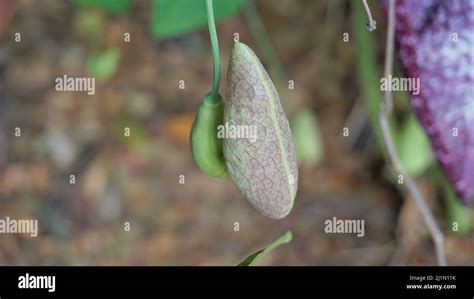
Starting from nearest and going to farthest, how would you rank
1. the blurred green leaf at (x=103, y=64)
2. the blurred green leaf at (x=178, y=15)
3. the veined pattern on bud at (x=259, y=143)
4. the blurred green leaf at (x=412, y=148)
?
the veined pattern on bud at (x=259, y=143) → the blurred green leaf at (x=178, y=15) → the blurred green leaf at (x=412, y=148) → the blurred green leaf at (x=103, y=64)

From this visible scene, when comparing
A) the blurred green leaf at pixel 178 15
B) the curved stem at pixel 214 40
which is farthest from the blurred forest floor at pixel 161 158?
the curved stem at pixel 214 40

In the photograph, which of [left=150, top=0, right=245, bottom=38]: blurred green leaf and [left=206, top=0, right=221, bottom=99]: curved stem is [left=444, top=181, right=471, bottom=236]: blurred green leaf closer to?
[left=150, top=0, right=245, bottom=38]: blurred green leaf

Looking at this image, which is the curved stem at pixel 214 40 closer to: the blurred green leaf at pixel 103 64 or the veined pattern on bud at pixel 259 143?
the veined pattern on bud at pixel 259 143

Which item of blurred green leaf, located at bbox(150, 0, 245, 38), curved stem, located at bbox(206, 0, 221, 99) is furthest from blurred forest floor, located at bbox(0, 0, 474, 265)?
curved stem, located at bbox(206, 0, 221, 99)

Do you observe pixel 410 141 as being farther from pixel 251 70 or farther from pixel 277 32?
pixel 251 70

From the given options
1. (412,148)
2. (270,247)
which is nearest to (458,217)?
(412,148)

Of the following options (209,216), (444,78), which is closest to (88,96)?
(209,216)
